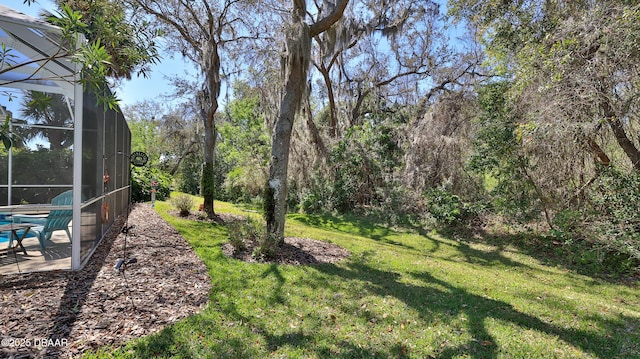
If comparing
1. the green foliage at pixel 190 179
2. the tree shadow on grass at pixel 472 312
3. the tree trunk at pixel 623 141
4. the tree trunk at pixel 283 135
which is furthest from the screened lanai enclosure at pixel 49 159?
the green foliage at pixel 190 179

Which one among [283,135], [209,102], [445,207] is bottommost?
[445,207]

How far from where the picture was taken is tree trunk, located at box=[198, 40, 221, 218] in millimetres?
7977

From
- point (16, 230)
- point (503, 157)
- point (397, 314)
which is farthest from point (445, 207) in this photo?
point (16, 230)

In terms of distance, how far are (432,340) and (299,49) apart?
494 cm

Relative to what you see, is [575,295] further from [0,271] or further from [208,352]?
[0,271]

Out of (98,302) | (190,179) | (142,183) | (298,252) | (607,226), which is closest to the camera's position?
(98,302)

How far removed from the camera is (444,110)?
33.7ft

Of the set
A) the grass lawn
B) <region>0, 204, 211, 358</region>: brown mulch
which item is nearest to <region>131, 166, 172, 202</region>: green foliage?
the grass lawn

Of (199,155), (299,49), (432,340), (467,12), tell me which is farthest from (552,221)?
A: (199,155)

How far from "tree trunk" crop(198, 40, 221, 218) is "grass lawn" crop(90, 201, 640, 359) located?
104 inches

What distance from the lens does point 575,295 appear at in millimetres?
4684

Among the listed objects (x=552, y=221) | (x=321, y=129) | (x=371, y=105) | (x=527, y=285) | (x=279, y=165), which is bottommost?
(x=527, y=285)

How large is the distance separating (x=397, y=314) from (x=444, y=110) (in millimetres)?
8374

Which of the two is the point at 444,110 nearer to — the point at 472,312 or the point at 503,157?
the point at 503,157
